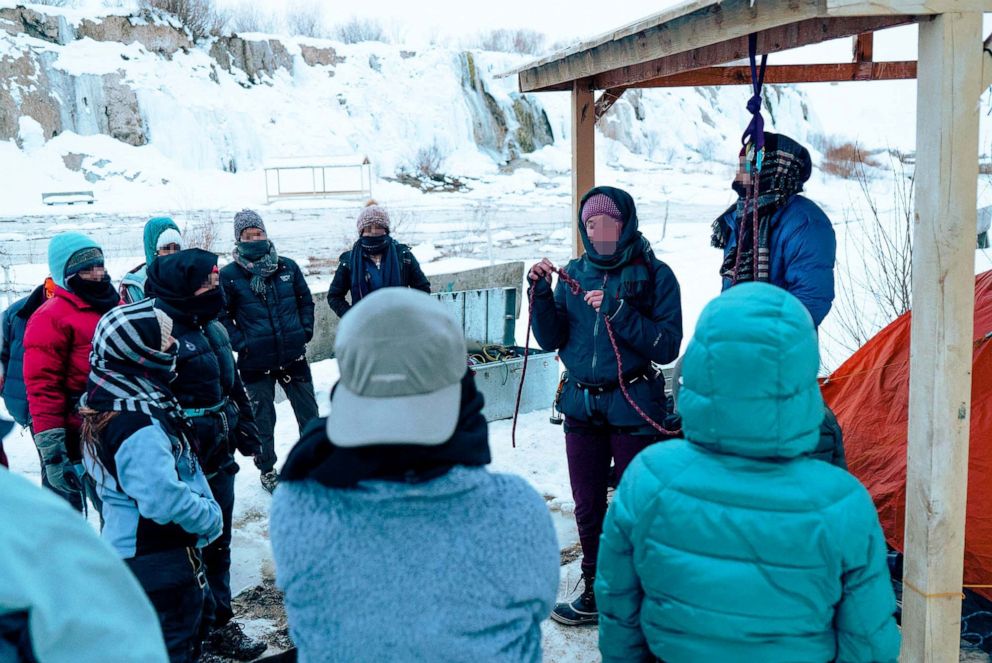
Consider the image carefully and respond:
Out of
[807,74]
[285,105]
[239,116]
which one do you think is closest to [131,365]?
[807,74]

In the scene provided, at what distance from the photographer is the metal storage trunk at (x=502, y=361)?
6449 millimetres

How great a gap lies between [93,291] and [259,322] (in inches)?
56.5

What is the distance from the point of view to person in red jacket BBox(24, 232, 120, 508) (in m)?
3.67

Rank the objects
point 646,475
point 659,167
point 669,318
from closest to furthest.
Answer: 1. point 646,475
2. point 669,318
3. point 659,167

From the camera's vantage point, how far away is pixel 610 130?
48.3 m

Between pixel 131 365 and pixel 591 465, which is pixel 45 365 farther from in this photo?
pixel 591 465

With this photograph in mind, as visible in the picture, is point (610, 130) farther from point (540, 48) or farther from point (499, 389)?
point (499, 389)

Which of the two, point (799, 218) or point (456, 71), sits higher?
point (456, 71)

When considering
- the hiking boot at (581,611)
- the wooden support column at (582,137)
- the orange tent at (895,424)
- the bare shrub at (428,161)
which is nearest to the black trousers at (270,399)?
the wooden support column at (582,137)

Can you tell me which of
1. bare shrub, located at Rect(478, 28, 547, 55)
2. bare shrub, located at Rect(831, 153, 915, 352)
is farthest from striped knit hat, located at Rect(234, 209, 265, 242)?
bare shrub, located at Rect(478, 28, 547, 55)

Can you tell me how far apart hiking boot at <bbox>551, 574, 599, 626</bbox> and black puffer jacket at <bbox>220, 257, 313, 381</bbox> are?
2471mm

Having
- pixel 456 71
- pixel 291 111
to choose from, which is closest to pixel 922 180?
pixel 291 111

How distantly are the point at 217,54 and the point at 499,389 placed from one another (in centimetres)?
3970

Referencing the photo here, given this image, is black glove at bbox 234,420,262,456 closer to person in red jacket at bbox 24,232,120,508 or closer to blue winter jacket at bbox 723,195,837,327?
person in red jacket at bbox 24,232,120,508
